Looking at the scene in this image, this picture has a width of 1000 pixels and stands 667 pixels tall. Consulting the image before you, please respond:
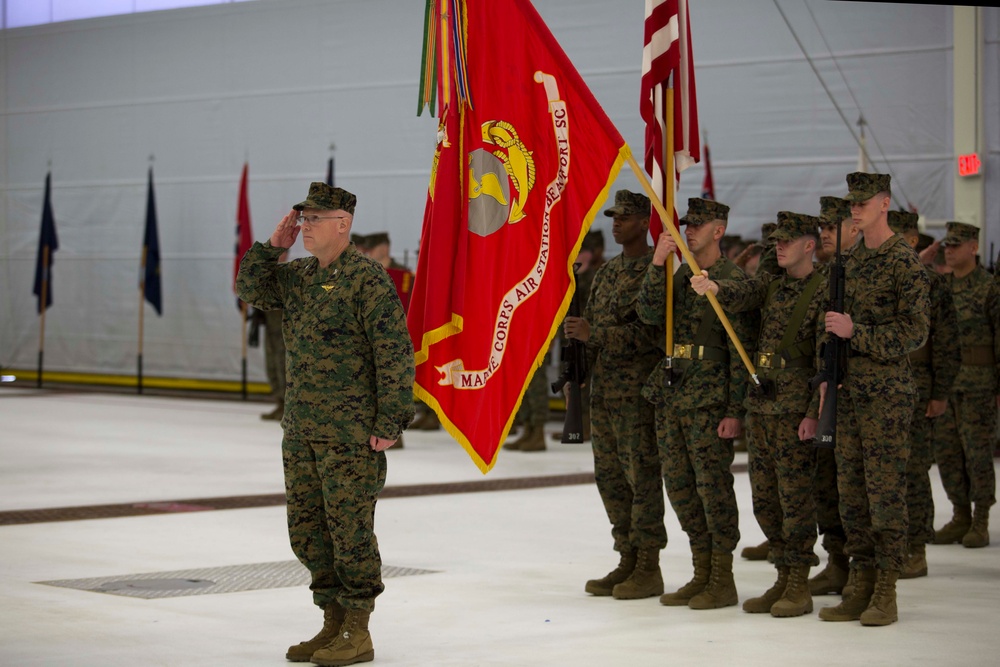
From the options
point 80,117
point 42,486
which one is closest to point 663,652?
point 42,486

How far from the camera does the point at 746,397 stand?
6.48m

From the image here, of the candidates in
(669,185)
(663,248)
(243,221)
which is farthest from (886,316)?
(243,221)

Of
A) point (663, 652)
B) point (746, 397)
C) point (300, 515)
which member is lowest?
point (663, 652)

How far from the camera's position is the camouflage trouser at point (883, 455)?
6023 millimetres

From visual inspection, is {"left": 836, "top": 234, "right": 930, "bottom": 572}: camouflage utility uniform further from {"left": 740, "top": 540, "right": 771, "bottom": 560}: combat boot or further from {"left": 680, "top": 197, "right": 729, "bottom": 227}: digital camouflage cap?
{"left": 740, "top": 540, "right": 771, "bottom": 560}: combat boot

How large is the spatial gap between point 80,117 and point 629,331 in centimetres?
1736

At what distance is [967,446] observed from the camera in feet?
27.9

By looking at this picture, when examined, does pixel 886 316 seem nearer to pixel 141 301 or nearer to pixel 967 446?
pixel 967 446

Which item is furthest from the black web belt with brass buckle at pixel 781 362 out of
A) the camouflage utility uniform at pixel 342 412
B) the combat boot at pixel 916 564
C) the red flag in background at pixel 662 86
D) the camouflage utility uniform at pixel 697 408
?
the camouflage utility uniform at pixel 342 412

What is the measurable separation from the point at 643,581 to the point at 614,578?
18 cm

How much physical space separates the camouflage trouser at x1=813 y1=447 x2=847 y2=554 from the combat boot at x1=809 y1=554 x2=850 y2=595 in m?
0.05

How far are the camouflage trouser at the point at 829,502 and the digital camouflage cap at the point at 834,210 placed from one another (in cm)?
110

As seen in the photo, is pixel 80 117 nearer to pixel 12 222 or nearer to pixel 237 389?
pixel 12 222

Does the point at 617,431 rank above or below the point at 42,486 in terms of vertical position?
above
